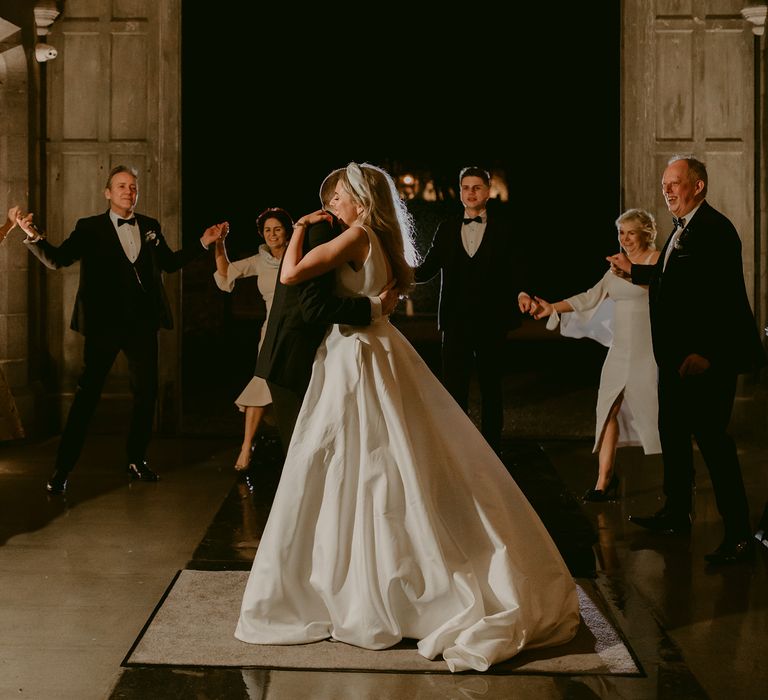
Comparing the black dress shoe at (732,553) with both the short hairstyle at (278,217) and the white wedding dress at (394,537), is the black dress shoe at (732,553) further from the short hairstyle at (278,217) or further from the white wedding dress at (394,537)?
the short hairstyle at (278,217)

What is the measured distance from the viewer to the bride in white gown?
3621 mm

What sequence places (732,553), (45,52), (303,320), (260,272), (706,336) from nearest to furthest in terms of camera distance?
(303,320)
(732,553)
(706,336)
(260,272)
(45,52)

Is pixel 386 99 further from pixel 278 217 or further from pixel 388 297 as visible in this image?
pixel 388 297

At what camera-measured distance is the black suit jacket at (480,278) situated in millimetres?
6953

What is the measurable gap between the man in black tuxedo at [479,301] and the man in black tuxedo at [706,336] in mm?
1773

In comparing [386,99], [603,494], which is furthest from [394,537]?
[386,99]

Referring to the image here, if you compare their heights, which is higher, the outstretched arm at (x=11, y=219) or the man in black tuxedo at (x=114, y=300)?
the outstretched arm at (x=11, y=219)

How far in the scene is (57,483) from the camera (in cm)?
623

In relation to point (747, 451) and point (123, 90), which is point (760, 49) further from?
point (123, 90)

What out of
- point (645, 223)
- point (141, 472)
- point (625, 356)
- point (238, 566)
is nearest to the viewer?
point (238, 566)

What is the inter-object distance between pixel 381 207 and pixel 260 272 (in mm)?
2999

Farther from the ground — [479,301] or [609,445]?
[479,301]

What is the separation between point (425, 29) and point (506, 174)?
5.42 m

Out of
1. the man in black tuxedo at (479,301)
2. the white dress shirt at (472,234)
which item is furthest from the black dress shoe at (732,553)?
the white dress shirt at (472,234)
